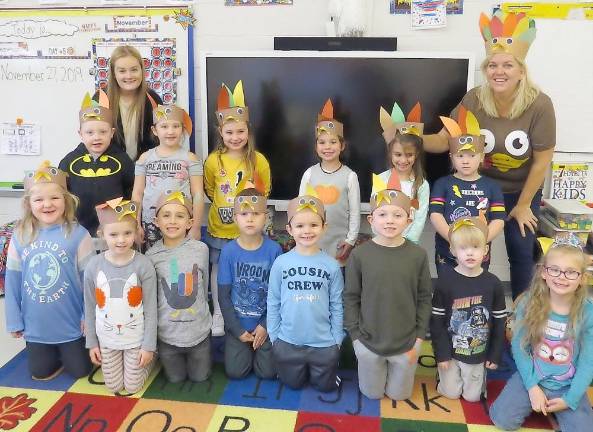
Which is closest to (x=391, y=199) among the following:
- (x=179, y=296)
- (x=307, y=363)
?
(x=307, y=363)

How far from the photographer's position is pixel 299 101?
10.4 feet

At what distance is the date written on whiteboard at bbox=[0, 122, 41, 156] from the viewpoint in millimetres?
3607

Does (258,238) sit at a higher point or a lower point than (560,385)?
higher

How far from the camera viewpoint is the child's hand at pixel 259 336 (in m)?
2.40

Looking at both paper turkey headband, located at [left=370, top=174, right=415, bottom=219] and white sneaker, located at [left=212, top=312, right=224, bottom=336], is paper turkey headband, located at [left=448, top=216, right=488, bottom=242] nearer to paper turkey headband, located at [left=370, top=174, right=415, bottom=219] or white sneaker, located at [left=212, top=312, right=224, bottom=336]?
paper turkey headband, located at [left=370, top=174, right=415, bottom=219]

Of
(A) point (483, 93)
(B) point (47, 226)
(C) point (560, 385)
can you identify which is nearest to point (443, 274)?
(C) point (560, 385)

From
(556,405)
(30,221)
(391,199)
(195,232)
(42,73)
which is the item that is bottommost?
(556,405)

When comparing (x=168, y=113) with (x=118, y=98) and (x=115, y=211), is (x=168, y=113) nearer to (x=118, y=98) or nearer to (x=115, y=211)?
(x=118, y=98)

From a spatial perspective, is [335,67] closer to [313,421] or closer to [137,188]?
[137,188]

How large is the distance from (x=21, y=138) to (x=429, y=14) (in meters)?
2.75

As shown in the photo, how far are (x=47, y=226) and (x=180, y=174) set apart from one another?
65cm

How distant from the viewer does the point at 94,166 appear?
2.65 metres

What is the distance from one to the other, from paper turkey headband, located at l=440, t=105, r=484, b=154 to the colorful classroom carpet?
1060mm

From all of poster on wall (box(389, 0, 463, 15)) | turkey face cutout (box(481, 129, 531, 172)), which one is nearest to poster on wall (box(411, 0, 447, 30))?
poster on wall (box(389, 0, 463, 15))
